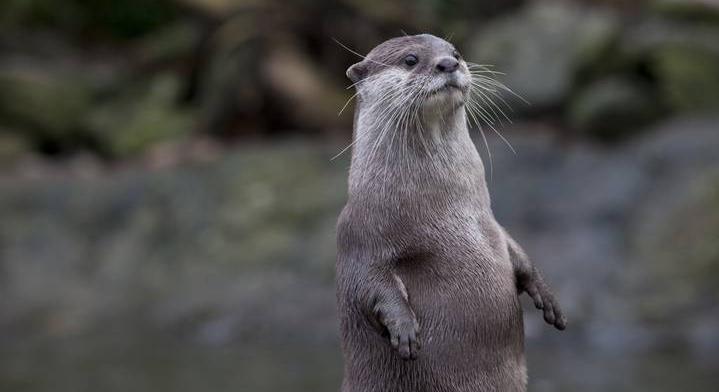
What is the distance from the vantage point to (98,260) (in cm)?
1016

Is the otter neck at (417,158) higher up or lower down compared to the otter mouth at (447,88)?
lower down

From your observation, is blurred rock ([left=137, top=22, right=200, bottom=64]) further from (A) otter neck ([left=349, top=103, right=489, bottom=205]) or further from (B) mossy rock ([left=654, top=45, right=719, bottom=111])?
(A) otter neck ([left=349, top=103, right=489, bottom=205])

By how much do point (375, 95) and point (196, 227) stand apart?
20.7 feet

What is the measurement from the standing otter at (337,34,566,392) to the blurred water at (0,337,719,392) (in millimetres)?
3462

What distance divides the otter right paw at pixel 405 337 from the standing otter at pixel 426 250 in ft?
0.20

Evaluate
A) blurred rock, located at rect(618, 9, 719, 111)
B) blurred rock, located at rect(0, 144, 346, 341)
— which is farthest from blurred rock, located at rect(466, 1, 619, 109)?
blurred rock, located at rect(0, 144, 346, 341)

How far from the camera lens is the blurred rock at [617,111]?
34.4ft

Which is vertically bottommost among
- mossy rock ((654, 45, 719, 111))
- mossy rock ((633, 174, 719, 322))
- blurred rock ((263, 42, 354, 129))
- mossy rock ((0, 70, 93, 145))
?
mossy rock ((0, 70, 93, 145))

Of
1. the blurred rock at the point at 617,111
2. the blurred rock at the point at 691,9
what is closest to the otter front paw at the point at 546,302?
the blurred rock at the point at 617,111

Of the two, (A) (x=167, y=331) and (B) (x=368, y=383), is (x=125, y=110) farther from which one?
(B) (x=368, y=383)

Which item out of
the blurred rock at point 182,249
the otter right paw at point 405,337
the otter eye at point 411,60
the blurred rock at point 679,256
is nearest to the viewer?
the otter right paw at point 405,337

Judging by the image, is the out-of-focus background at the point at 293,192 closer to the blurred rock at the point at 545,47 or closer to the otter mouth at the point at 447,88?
the blurred rock at the point at 545,47

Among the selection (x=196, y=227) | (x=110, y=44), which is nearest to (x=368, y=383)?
(x=196, y=227)

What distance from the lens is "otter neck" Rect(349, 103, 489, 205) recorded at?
3904 mm
